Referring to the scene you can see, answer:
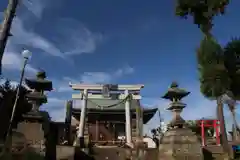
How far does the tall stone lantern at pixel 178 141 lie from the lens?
32.9 feet

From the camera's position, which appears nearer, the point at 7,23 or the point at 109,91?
the point at 7,23

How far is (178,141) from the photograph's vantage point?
10219mm

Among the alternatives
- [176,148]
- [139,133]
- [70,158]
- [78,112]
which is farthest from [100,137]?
[176,148]

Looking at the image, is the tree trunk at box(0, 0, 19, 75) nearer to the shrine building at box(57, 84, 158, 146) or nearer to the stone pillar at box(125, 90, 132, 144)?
the shrine building at box(57, 84, 158, 146)

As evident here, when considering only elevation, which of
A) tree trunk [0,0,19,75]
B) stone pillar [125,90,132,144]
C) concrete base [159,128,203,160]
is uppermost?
tree trunk [0,0,19,75]

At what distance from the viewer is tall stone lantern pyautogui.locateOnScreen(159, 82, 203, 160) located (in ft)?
32.9

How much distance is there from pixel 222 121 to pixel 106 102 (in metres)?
16.0

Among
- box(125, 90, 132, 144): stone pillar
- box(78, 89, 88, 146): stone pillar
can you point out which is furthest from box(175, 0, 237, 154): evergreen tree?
box(78, 89, 88, 146): stone pillar

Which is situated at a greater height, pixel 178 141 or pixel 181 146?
pixel 178 141

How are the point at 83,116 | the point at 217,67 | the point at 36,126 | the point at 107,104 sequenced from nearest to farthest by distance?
the point at 36,126, the point at 217,67, the point at 83,116, the point at 107,104

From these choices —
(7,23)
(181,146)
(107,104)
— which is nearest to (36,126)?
(7,23)

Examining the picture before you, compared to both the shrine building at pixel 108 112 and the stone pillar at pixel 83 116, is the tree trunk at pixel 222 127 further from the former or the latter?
the stone pillar at pixel 83 116

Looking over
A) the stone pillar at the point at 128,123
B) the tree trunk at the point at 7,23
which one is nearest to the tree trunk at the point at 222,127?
the stone pillar at the point at 128,123

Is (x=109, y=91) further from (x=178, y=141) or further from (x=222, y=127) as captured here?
(x=178, y=141)
